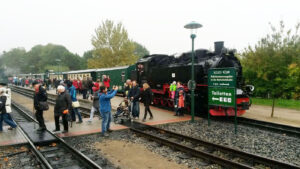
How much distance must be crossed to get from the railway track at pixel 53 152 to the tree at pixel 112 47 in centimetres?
2816

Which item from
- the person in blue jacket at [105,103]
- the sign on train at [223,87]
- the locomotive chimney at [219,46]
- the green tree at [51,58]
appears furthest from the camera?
the green tree at [51,58]

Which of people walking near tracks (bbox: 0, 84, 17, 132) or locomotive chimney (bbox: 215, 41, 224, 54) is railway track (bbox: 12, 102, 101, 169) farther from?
locomotive chimney (bbox: 215, 41, 224, 54)

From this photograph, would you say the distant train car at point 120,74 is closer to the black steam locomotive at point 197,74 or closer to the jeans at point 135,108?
the black steam locomotive at point 197,74

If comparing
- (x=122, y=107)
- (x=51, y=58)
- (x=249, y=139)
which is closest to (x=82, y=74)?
(x=122, y=107)

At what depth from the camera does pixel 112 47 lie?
36562 mm

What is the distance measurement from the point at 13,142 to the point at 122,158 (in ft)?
11.3

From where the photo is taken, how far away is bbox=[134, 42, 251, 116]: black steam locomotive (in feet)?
34.8

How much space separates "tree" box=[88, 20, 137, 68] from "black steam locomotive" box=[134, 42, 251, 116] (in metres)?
20.3

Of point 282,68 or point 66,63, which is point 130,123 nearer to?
point 282,68

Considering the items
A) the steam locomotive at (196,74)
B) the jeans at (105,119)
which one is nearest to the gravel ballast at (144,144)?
the jeans at (105,119)

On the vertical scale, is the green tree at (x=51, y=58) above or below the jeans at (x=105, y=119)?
above

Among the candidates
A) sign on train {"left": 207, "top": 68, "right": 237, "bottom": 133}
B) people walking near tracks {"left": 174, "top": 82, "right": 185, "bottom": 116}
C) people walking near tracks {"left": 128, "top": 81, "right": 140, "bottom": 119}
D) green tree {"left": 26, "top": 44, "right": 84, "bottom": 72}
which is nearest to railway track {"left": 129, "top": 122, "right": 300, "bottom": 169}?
people walking near tracks {"left": 128, "top": 81, "right": 140, "bottom": 119}

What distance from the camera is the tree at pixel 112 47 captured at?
3603 centimetres

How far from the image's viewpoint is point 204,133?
8.21 metres
